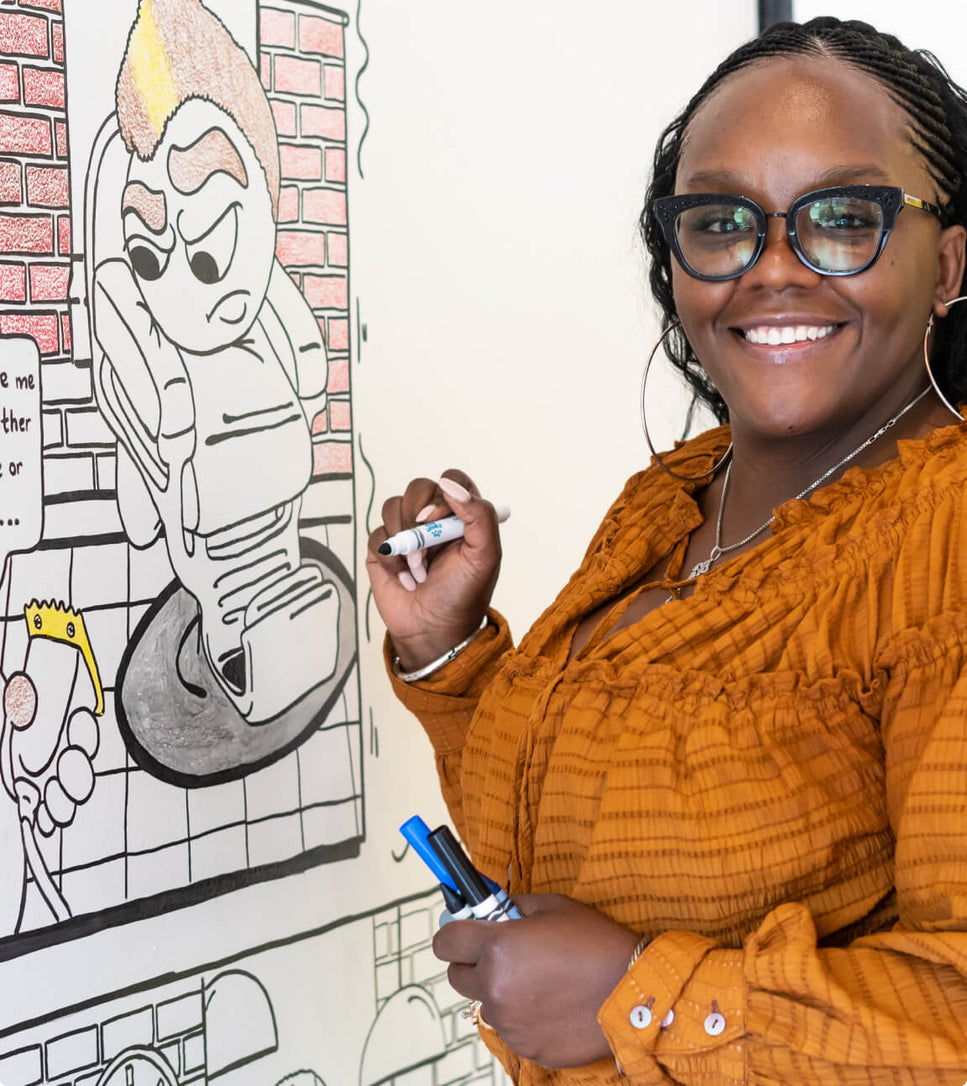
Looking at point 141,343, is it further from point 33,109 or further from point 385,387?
point 385,387

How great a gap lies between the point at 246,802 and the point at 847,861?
649mm

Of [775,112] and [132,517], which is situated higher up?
[775,112]

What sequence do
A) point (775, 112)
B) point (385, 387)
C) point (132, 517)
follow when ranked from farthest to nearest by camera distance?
1. point (385, 387)
2. point (132, 517)
3. point (775, 112)

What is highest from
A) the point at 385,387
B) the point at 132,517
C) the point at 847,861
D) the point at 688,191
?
the point at 688,191

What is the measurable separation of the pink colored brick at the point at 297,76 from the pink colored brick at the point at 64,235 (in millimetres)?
319

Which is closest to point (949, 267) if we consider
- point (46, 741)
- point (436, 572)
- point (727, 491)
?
point (727, 491)

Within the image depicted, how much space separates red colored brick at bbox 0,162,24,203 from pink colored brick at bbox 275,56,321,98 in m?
0.35

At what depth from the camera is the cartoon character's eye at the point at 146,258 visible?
3.94 ft

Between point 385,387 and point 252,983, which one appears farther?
point 385,387

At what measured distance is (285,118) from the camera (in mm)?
1352

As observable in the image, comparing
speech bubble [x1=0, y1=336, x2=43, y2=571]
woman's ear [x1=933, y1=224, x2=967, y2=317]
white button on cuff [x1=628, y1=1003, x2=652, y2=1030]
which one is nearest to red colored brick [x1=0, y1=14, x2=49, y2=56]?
speech bubble [x1=0, y1=336, x2=43, y2=571]

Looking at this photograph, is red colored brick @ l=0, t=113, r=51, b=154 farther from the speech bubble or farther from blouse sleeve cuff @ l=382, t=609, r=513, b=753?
blouse sleeve cuff @ l=382, t=609, r=513, b=753

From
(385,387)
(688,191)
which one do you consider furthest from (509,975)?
(385,387)

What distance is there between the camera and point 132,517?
120 centimetres
